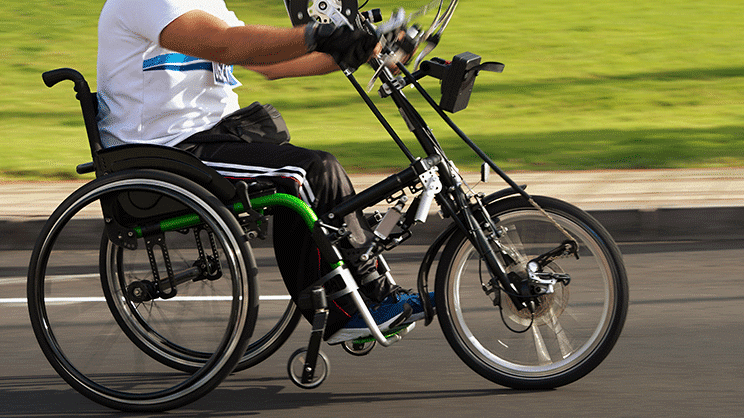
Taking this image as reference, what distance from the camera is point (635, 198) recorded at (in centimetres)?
694

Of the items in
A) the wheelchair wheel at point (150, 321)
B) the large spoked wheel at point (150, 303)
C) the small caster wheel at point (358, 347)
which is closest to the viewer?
the large spoked wheel at point (150, 303)

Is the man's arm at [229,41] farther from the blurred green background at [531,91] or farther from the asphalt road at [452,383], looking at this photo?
the blurred green background at [531,91]

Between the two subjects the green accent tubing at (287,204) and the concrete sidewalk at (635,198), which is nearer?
the green accent tubing at (287,204)

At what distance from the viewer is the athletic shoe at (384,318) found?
130 inches

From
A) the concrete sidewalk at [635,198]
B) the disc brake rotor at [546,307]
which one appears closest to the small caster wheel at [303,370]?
the disc brake rotor at [546,307]

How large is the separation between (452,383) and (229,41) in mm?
1413

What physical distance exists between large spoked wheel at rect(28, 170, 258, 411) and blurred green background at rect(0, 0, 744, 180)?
6.46 ft

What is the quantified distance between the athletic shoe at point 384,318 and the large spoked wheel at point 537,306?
0.37 ft

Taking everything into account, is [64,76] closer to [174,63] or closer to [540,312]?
[174,63]

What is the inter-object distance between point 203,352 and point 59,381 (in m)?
0.57

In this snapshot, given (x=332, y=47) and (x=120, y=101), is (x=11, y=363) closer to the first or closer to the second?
(x=120, y=101)

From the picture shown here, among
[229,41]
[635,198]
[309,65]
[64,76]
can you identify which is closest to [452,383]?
[309,65]

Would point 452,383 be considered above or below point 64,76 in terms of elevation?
below

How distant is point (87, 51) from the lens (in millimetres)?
16031
